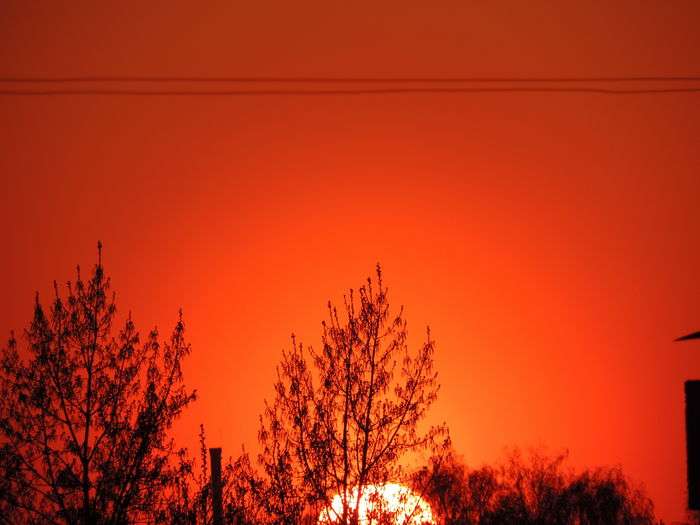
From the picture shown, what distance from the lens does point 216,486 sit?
23.9 metres

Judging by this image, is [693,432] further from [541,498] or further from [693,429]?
[541,498]

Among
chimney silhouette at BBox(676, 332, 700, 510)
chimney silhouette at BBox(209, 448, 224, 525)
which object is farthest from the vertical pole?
chimney silhouette at BBox(209, 448, 224, 525)

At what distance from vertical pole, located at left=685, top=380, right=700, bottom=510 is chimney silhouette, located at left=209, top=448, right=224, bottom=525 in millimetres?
13219

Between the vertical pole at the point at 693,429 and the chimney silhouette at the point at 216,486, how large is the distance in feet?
43.4

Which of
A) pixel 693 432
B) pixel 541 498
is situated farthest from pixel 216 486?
pixel 541 498

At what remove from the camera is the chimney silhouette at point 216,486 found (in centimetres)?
2347

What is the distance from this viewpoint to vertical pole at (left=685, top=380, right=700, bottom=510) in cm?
1271

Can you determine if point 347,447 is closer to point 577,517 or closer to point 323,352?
point 323,352

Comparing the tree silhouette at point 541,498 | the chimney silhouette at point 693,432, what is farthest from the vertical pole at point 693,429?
the tree silhouette at point 541,498

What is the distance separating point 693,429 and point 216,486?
13.9 meters

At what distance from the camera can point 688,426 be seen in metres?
12.8

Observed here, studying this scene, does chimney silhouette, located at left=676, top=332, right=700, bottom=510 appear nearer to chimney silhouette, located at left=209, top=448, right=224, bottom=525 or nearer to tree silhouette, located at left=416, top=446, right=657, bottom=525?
chimney silhouette, located at left=209, top=448, right=224, bottom=525

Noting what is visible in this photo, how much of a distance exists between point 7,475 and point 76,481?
1389mm

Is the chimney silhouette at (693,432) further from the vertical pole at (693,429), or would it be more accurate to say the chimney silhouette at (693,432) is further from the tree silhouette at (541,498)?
the tree silhouette at (541,498)
